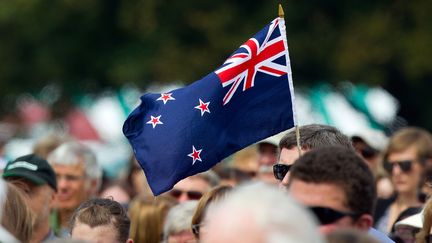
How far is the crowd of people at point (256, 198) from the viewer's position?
3588 mm

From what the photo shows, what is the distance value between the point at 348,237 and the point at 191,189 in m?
5.76

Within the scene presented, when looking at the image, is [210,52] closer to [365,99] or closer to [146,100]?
[365,99]

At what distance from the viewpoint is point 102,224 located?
649 cm

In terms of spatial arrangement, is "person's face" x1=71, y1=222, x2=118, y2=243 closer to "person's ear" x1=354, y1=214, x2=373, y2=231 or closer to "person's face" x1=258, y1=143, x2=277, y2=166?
"person's ear" x1=354, y1=214, x2=373, y2=231

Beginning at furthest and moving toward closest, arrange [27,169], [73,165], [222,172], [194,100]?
[222,172] < [73,165] < [27,169] < [194,100]

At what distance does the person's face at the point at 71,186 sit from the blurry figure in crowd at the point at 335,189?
550cm

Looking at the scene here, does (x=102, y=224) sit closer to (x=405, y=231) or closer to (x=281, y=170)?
(x=281, y=170)

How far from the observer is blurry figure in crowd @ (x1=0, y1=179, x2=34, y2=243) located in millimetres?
5156

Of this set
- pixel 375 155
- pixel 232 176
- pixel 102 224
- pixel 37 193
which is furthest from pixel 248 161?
pixel 102 224

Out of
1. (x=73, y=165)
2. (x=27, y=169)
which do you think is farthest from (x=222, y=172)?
(x=27, y=169)

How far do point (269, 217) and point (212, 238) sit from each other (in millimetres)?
218

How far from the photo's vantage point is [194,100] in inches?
263

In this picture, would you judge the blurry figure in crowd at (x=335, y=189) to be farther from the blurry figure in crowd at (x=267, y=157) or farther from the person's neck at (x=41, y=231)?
the blurry figure in crowd at (x=267, y=157)

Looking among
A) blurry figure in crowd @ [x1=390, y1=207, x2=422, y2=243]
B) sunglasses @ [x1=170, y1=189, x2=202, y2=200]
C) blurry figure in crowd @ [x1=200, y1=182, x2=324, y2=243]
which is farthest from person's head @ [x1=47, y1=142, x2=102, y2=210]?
blurry figure in crowd @ [x1=200, y1=182, x2=324, y2=243]
